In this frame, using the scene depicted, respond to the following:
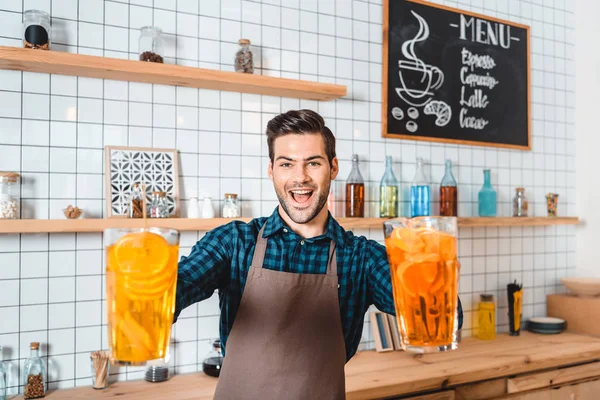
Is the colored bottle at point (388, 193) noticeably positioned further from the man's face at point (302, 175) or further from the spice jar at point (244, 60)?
the man's face at point (302, 175)

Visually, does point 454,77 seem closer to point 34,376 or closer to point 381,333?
point 381,333

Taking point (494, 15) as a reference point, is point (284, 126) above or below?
below

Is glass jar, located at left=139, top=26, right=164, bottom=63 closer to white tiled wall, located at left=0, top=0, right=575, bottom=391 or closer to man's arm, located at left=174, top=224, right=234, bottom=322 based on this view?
white tiled wall, located at left=0, top=0, right=575, bottom=391

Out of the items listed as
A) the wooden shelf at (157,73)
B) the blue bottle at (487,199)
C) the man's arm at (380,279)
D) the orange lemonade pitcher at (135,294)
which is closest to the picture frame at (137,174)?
the wooden shelf at (157,73)

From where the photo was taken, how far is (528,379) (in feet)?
7.99

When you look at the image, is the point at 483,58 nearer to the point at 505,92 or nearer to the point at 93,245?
the point at 505,92

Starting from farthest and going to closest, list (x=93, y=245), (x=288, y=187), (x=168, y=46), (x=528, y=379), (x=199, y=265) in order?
(x=528, y=379) < (x=168, y=46) < (x=93, y=245) < (x=288, y=187) < (x=199, y=265)

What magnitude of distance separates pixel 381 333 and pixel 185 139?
1332 mm

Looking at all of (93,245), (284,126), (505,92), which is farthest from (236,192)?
(505,92)

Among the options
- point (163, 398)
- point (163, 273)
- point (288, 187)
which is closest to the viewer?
point (163, 273)

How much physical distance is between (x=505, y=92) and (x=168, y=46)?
1.98 m

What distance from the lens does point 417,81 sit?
283 cm

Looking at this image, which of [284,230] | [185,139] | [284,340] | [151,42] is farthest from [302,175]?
[151,42]

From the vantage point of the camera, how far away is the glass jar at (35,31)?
192 centimetres
